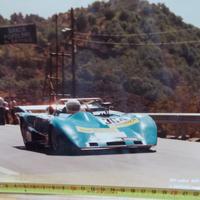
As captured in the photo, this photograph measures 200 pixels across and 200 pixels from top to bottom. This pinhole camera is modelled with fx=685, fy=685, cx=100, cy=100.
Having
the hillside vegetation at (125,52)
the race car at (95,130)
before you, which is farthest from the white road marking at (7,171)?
the hillside vegetation at (125,52)

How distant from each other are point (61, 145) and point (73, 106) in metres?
1.21

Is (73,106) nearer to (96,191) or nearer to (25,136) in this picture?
(96,191)

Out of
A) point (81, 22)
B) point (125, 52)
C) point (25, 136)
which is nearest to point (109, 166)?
point (125, 52)

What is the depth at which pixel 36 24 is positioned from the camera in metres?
7.87

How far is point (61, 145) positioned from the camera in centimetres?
1035

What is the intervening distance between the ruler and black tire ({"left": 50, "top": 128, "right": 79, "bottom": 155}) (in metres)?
2.42

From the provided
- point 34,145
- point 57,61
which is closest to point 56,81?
point 57,61

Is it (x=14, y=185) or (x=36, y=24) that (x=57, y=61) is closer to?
(x=36, y=24)

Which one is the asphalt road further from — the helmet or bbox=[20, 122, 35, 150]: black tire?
the helmet

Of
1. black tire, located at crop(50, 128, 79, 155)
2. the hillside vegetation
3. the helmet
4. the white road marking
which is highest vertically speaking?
the hillside vegetation

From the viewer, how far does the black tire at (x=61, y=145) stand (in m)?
10.2

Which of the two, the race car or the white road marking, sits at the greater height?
the race car

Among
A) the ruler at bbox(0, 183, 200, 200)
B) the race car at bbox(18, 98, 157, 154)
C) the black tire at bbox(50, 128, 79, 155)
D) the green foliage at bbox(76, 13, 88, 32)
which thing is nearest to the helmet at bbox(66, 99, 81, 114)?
the race car at bbox(18, 98, 157, 154)

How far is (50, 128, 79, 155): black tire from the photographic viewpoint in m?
10.2
